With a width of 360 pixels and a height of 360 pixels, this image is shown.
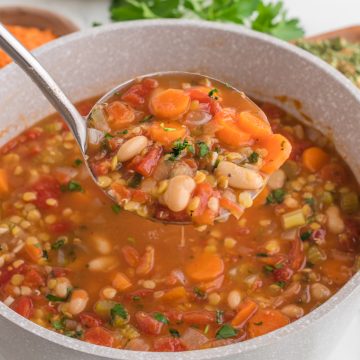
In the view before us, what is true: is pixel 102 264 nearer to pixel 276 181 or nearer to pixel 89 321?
pixel 89 321

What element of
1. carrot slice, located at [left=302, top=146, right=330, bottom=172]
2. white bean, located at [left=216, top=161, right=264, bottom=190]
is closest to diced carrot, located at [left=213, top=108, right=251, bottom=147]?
white bean, located at [left=216, top=161, right=264, bottom=190]

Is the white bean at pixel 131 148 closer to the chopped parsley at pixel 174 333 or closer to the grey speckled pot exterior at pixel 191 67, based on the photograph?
the chopped parsley at pixel 174 333

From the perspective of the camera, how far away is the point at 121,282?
346 cm

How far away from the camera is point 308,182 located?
12.5 feet

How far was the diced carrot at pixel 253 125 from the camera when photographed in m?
3.40

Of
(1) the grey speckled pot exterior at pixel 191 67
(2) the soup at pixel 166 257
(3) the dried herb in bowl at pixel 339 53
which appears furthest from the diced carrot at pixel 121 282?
(3) the dried herb in bowl at pixel 339 53

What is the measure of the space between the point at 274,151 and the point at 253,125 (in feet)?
0.47

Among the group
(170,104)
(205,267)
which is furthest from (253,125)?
(205,267)

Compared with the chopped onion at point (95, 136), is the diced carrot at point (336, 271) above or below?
above

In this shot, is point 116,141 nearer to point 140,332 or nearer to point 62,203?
point 62,203

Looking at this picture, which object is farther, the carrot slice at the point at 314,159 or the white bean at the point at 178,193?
the carrot slice at the point at 314,159

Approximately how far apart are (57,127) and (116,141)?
754 mm

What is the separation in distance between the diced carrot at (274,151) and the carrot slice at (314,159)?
49cm

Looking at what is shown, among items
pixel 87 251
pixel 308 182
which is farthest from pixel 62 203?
pixel 308 182
